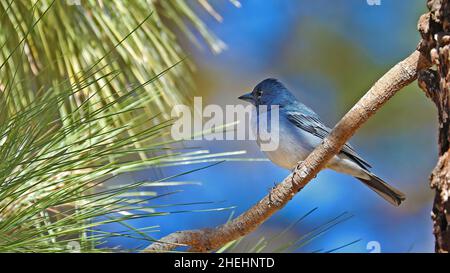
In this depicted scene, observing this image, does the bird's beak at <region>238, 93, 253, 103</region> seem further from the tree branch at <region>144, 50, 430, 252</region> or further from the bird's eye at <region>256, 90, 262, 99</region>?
the tree branch at <region>144, 50, 430, 252</region>

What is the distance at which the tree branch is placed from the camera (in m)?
1.22

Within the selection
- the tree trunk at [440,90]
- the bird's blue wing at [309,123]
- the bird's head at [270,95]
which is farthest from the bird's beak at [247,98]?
the tree trunk at [440,90]

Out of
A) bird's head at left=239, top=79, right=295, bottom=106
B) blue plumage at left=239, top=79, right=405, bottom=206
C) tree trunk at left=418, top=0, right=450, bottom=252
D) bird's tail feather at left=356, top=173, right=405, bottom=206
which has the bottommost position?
tree trunk at left=418, top=0, right=450, bottom=252

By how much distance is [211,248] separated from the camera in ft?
4.52

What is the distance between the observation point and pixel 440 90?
3.34 ft

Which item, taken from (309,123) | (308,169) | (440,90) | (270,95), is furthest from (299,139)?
(440,90)

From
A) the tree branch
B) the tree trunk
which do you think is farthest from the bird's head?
the tree trunk

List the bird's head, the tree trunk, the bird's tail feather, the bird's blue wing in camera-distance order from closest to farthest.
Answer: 1. the tree trunk
2. the bird's tail feather
3. the bird's blue wing
4. the bird's head

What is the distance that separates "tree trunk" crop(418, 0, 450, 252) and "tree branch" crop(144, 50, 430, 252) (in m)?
0.08

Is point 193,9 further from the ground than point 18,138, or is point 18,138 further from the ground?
point 193,9
